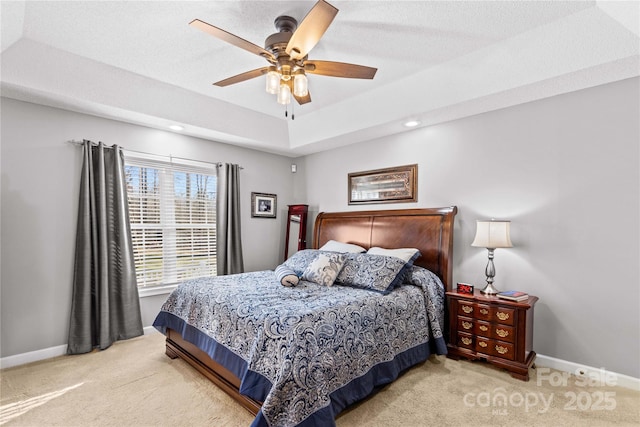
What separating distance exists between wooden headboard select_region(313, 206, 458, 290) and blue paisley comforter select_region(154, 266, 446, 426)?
0.91 ft

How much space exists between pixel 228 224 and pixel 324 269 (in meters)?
1.82

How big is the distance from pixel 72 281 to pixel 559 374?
15.1 feet

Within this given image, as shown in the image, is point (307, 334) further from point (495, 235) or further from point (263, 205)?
point (263, 205)

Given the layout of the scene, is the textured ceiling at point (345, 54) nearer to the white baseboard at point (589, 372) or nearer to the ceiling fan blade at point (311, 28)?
the ceiling fan blade at point (311, 28)

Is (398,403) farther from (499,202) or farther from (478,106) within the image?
(478,106)

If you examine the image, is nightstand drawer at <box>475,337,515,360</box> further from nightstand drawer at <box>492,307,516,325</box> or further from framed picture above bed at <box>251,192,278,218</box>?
framed picture above bed at <box>251,192,278,218</box>

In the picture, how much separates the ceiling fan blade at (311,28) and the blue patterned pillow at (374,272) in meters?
1.89

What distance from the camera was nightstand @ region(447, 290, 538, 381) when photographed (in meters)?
2.58

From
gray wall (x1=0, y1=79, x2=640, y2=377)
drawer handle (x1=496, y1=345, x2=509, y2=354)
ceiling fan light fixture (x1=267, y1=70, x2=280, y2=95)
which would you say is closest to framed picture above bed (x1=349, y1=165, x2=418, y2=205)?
gray wall (x1=0, y1=79, x2=640, y2=377)

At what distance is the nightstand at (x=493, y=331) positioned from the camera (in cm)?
258

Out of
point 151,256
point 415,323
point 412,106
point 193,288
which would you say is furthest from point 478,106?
point 151,256

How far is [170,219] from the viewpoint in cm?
394

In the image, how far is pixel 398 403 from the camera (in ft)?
7.29

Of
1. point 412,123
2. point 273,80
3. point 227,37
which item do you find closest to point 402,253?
point 412,123
